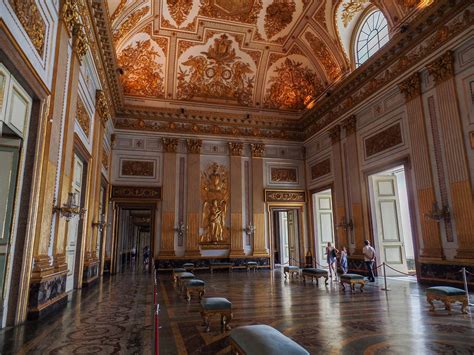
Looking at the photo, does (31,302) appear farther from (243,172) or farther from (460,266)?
(243,172)

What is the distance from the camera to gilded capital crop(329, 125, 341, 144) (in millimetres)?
12805

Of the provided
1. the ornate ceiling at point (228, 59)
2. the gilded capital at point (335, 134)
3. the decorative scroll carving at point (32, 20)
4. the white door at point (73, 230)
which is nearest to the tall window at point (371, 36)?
the ornate ceiling at point (228, 59)

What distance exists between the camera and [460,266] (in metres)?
7.61

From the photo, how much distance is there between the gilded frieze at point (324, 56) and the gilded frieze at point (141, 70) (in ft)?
20.8

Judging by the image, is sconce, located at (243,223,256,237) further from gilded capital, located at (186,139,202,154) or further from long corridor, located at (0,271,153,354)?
long corridor, located at (0,271,153,354)

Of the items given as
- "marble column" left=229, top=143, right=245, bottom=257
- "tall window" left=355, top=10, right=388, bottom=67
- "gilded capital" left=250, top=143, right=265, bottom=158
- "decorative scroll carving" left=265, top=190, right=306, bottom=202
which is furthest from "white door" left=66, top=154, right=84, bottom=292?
"tall window" left=355, top=10, right=388, bottom=67

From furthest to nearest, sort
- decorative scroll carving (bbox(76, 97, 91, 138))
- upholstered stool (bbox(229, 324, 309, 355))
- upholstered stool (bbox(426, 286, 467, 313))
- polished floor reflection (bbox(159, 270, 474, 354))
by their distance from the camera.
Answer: decorative scroll carving (bbox(76, 97, 91, 138)) → upholstered stool (bbox(426, 286, 467, 313)) → polished floor reflection (bbox(159, 270, 474, 354)) → upholstered stool (bbox(229, 324, 309, 355))

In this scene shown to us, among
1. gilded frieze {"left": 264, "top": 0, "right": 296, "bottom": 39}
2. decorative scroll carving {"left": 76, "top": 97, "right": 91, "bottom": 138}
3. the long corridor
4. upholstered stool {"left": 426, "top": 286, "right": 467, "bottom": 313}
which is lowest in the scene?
the long corridor

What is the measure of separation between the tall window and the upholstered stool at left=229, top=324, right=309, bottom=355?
1069 centimetres

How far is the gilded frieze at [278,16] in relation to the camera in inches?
475

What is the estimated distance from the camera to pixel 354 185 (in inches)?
460

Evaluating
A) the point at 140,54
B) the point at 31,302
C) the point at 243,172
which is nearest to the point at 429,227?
the point at 243,172

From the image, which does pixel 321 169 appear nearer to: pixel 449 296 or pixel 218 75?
pixel 218 75

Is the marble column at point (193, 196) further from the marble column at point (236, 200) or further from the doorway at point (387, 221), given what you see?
the doorway at point (387, 221)
